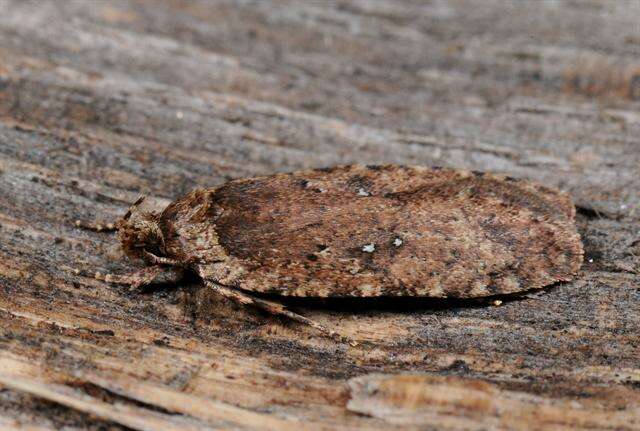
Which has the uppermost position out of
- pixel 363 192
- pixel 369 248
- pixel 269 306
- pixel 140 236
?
pixel 363 192

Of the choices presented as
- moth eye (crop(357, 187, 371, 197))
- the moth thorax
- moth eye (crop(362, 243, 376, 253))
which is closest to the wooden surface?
the moth thorax

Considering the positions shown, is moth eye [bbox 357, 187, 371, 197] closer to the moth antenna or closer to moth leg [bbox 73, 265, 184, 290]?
moth leg [bbox 73, 265, 184, 290]

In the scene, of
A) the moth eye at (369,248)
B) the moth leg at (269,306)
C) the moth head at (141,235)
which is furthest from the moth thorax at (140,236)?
the moth eye at (369,248)

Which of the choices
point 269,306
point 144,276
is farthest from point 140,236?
point 269,306

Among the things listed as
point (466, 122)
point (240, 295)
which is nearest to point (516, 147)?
point (466, 122)

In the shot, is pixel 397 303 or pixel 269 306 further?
pixel 397 303

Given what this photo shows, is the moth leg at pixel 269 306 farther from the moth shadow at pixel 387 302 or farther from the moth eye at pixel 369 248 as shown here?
the moth eye at pixel 369 248

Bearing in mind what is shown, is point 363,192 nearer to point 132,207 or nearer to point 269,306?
point 269,306
